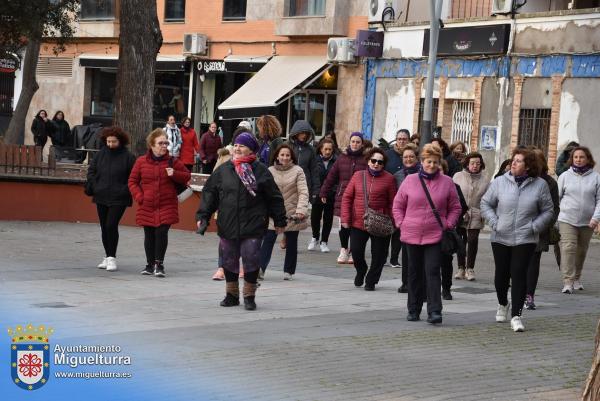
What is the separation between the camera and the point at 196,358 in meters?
9.79

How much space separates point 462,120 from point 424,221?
18257mm

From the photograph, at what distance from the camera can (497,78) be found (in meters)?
29.4

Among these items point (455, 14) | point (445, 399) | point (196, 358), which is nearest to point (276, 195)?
point (196, 358)

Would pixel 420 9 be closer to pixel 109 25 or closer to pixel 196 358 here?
pixel 109 25

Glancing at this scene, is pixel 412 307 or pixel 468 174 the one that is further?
pixel 468 174

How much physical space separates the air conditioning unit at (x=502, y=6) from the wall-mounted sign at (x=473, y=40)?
30 centimetres

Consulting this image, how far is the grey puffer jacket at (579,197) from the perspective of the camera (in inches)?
623

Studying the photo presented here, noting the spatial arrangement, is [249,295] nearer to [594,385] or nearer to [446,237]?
[446,237]

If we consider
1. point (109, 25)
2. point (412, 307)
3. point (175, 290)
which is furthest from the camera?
point (109, 25)

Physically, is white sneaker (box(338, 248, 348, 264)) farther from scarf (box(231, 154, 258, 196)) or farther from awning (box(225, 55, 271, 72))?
awning (box(225, 55, 271, 72))

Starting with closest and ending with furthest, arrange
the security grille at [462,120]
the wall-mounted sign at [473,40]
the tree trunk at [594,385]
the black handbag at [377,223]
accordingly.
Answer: the tree trunk at [594,385]
the black handbag at [377,223]
the wall-mounted sign at [473,40]
the security grille at [462,120]

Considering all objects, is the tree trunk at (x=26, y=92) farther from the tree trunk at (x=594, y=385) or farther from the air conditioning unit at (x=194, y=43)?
the tree trunk at (x=594, y=385)

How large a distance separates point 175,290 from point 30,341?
4.72m

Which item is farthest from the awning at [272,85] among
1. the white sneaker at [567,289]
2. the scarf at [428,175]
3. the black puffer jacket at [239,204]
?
the scarf at [428,175]
